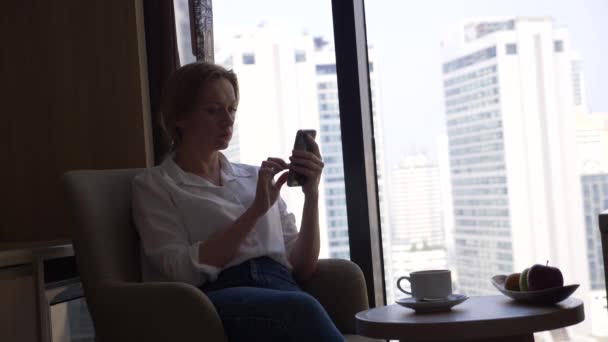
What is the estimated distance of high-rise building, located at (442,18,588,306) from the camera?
3.12 metres

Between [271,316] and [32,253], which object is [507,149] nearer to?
[271,316]

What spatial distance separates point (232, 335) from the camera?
1796mm

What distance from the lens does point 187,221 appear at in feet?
6.84

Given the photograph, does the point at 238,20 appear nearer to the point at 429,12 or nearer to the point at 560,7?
the point at 429,12

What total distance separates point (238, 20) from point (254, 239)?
4.95ft

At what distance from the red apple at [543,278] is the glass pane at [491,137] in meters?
1.28

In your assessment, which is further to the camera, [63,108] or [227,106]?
[63,108]

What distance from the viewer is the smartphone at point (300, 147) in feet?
6.91

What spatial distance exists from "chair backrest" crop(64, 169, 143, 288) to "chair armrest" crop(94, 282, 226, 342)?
85 millimetres

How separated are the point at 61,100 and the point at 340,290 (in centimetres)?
132

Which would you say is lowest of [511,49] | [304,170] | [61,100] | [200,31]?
[304,170]

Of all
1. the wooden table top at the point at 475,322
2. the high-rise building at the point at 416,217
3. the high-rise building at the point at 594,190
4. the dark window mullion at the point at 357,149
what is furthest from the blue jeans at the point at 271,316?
the high-rise building at the point at 594,190

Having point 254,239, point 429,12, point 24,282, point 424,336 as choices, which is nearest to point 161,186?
point 254,239

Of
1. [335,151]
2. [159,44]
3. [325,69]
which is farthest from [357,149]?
[159,44]
